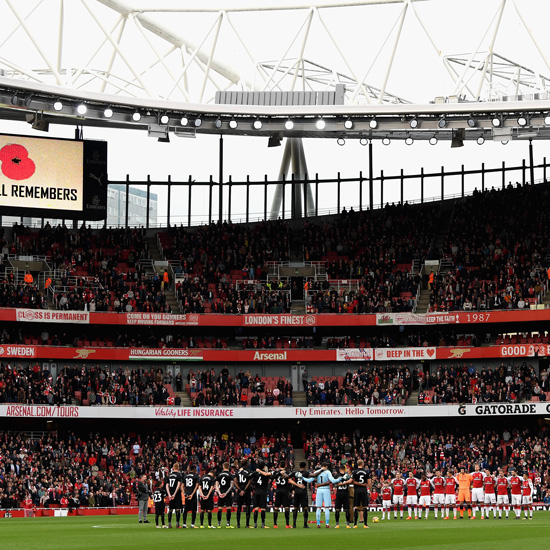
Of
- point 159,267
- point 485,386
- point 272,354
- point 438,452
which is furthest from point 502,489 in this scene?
point 159,267

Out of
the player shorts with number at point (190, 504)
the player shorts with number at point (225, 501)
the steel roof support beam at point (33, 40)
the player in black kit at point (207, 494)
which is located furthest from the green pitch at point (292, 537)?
Answer: the steel roof support beam at point (33, 40)

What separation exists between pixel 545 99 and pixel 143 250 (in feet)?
83.7

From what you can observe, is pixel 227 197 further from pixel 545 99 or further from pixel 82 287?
pixel 545 99

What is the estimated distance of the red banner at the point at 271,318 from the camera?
46.6 m

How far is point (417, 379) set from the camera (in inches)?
1875

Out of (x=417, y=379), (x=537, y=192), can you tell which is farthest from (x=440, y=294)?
(x=537, y=192)

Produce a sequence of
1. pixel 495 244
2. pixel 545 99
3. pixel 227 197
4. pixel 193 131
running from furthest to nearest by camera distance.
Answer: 1. pixel 227 197
2. pixel 495 244
3. pixel 193 131
4. pixel 545 99

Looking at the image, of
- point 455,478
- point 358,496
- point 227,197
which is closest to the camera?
point 358,496

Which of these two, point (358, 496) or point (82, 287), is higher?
point (82, 287)

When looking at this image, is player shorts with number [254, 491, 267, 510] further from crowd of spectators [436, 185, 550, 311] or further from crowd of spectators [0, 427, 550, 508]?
crowd of spectators [436, 185, 550, 311]

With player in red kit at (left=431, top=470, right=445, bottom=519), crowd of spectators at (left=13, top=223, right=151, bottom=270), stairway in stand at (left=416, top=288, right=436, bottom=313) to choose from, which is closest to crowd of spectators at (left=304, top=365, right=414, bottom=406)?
stairway in stand at (left=416, top=288, right=436, bottom=313)

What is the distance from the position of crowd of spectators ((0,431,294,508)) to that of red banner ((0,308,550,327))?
574 cm

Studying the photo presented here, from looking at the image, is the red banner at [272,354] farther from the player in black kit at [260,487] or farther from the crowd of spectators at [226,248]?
the player in black kit at [260,487]

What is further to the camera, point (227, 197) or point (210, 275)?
point (227, 197)
